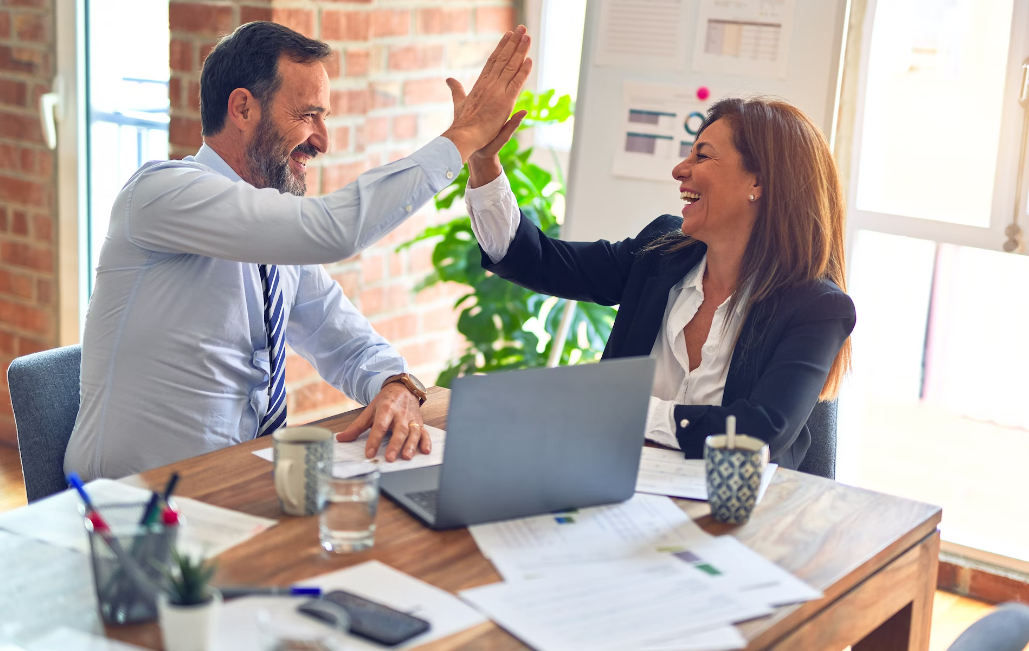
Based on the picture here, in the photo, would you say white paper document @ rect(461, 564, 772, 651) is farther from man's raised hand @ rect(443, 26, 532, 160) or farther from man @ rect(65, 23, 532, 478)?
man's raised hand @ rect(443, 26, 532, 160)

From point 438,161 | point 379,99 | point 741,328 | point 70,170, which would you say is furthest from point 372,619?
point 70,170

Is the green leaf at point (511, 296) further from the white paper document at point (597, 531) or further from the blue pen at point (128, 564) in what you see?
the blue pen at point (128, 564)

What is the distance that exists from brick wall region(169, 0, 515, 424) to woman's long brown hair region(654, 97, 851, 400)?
4.17 ft

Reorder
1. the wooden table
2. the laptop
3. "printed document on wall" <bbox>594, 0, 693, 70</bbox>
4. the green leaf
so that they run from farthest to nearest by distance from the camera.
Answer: the green leaf, "printed document on wall" <bbox>594, 0, 693, 70</bbox>, the laptop, the wooden table

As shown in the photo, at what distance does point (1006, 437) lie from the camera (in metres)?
3.30

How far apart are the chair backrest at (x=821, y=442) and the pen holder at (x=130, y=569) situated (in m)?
1.25

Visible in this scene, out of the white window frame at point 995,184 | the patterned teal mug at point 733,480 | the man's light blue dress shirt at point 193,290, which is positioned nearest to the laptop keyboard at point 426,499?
the patterned teal mug at point 733,480

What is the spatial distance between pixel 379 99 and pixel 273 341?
135cm

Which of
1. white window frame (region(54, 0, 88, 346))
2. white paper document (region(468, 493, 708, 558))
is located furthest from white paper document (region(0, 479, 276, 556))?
white window frame (region(54, 0, 88, 346))

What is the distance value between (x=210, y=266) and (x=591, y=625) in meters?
1.03

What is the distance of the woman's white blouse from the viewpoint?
6.42 feet

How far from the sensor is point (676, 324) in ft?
6.67

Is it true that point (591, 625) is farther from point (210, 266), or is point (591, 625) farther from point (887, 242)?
point (887, 242)

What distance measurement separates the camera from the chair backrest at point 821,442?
6.43 ft
